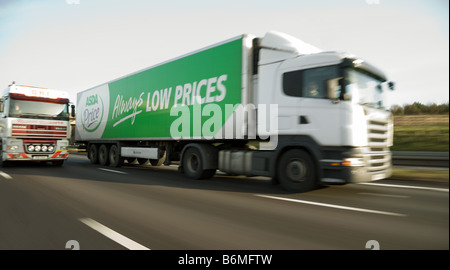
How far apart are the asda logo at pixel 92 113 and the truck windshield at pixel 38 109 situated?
5.16 feet

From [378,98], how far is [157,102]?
675 cm

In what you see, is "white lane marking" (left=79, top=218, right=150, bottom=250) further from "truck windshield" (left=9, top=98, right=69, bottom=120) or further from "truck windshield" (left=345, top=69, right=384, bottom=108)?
"truck windshield" (left=9, top=98, right=69, bottom=120)

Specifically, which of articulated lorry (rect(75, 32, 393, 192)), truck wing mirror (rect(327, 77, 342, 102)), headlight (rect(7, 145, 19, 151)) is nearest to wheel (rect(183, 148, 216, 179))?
articulated lorry (rect(75, 32, 393, 192))

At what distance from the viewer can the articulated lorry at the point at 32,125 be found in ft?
36.3

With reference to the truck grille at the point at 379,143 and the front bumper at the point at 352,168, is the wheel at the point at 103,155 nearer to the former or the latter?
the front bumper at the point at 352,168

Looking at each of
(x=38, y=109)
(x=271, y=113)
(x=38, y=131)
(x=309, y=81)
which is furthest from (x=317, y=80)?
(x=38, y=109)

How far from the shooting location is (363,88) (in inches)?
233

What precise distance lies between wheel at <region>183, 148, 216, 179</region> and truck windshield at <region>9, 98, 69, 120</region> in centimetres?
685

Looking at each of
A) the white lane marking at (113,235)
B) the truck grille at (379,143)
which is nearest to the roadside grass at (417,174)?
the truck grille at (379,143)

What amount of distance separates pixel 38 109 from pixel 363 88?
39.2 ft

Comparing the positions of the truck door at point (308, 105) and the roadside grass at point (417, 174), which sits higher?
the truck door at point (308, 105)

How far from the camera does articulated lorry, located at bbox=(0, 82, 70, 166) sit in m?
11.1

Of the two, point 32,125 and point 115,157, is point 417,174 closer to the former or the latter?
point 115,157
